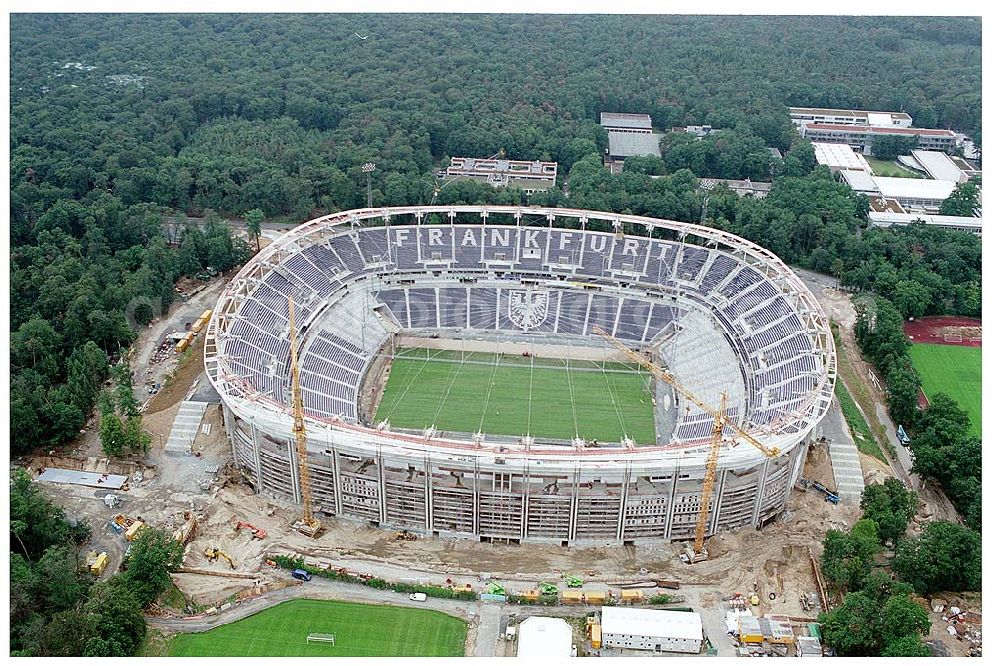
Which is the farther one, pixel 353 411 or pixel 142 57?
pixel 142 57

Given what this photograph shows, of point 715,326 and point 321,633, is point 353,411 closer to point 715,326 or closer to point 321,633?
point 321,633

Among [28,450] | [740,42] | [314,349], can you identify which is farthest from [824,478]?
[740,42]

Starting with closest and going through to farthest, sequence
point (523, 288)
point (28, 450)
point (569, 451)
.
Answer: point (569, 451)
point (28, 450)
point (523, 288)

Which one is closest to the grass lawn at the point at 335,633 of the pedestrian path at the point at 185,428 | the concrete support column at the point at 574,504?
the concrete support column at the point at 574,504

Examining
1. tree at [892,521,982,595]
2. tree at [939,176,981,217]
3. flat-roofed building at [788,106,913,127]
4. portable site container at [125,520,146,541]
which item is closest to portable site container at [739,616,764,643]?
tree at [892,521,982,595]

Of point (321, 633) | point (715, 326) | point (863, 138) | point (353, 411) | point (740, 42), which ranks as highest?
point (740, 42)
